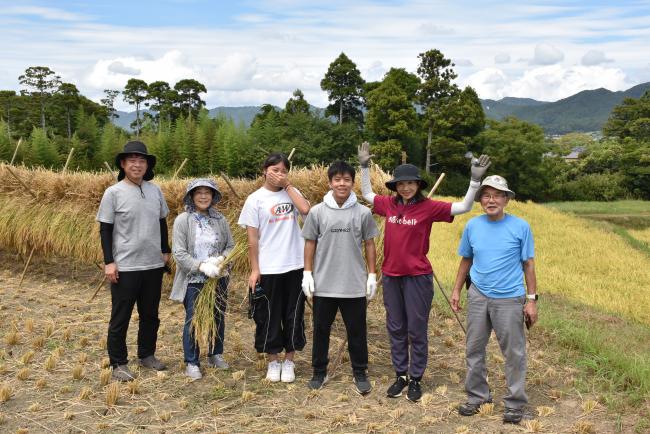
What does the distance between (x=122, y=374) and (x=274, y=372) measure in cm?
132

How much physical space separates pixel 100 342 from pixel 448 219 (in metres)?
3.87

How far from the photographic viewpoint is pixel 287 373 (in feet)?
15.7

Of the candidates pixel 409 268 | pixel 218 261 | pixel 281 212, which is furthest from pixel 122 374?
pixel 409 268

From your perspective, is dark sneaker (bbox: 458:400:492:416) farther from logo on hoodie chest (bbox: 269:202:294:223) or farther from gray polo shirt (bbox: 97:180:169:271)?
gray polo shirt (bbox: 97:180:169:271)

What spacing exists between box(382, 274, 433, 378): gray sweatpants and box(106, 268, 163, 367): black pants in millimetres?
2074

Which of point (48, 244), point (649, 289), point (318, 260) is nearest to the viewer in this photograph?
point (318, 260)

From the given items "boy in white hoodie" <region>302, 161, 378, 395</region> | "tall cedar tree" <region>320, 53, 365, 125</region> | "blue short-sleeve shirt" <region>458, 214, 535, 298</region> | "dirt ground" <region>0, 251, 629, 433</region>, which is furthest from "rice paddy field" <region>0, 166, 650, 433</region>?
"tall cedar tree" <region>320, 53, 365, 125</region>

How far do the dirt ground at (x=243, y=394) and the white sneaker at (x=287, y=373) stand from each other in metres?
0.08

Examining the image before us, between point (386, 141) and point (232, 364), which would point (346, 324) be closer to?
point (232, 364)

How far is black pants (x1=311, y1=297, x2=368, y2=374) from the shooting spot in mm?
4410

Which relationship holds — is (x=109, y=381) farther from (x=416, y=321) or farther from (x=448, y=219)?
(x=448, y=219)

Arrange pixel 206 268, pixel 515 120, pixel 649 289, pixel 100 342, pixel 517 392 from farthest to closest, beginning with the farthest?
pixel 515 120, pixel 649 289, pixel 100 342, pixel 206 268, pixel 517 392

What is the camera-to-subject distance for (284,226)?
457 centimetres

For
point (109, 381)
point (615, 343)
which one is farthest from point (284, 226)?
point (615, 343)
